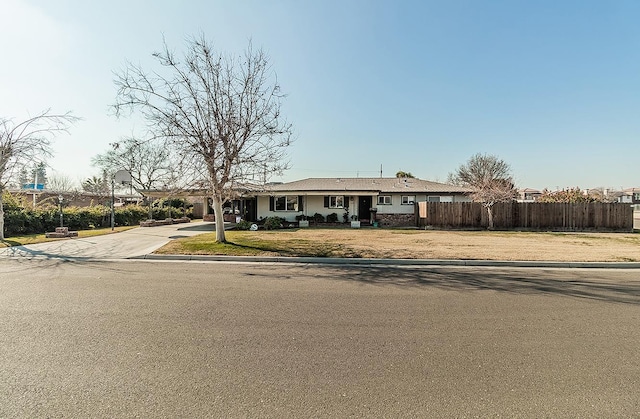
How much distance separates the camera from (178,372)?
3426 millimetres

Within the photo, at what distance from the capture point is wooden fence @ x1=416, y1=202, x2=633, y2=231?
22219mm

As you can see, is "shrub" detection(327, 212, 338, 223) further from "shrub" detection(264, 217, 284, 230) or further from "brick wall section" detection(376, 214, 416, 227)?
"shrub" detection(264, 217, 284, 230)

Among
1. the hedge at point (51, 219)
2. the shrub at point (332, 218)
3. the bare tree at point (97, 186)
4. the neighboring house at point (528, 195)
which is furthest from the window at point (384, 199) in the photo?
the bare tree at point (97, 186)

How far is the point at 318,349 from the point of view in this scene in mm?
3998

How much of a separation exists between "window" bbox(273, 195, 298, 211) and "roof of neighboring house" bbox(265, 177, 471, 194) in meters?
0.67

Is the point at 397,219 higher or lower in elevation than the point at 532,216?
lower

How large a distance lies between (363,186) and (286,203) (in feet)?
22.0

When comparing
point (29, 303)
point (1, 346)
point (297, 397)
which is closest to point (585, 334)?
point (297, 397)

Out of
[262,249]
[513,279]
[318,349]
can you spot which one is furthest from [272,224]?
[318,349]

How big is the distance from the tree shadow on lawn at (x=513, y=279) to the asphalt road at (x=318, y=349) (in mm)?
106

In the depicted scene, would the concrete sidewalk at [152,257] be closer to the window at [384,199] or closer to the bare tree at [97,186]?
the window at [384,199]

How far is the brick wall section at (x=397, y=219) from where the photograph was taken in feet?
83.5

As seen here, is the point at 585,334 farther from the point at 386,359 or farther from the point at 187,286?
the point at 187,286

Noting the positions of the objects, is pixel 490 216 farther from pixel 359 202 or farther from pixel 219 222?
pixel 219 222
